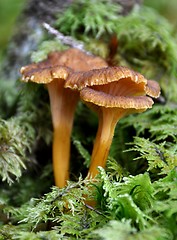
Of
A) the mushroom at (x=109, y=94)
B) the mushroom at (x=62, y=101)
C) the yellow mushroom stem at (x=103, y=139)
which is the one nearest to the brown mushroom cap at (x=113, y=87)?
the mushroom at (x=109, y=94)

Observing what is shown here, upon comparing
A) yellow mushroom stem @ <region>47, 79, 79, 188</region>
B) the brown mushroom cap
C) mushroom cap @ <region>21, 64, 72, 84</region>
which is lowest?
yellow mushroom stem @ <region>47, 79, 79, 188</region>

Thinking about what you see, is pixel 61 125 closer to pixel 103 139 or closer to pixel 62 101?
pixel 62 101

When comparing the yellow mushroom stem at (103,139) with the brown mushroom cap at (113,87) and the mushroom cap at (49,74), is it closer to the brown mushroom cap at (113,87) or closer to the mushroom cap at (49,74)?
the brown mushroom cap at (113,87)

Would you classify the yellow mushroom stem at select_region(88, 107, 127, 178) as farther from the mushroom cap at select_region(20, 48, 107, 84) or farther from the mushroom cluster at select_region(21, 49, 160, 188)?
the mushroom cap at select_region(20, 48, 107, 84)

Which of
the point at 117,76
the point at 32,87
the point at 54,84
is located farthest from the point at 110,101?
A: the point at 32,87

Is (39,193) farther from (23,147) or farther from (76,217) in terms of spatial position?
(76,217)

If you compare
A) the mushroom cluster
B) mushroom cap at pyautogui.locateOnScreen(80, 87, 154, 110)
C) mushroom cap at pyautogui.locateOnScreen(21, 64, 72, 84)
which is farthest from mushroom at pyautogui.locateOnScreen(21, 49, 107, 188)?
mushroom cap at pyautogui.locateOnScreen(80, 87, 154, 110)
